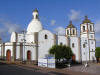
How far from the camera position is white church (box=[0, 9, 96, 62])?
3941 centimetres

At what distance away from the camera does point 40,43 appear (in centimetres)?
4297

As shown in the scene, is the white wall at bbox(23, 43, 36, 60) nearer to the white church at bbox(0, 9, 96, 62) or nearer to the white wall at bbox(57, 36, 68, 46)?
the white church at bbox(0, 9, 96, 62)

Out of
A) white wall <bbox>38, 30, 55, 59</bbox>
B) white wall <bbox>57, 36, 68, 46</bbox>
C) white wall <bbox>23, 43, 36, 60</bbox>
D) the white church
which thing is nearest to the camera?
the white church

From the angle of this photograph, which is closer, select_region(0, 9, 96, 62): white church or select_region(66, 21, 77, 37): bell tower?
select_region(0, 9, 96, 62): white church

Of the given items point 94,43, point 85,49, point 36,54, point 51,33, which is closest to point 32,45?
point 36,54

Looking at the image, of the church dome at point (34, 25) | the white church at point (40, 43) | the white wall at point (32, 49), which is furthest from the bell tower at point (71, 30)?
the white wall at point (32, 49)

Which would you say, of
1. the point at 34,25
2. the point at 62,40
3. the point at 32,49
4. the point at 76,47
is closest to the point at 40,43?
the point at 32,49

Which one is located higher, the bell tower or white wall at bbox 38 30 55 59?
the bell tower

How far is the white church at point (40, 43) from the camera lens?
129 ft

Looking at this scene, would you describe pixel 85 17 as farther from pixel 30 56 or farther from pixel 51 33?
pixel 30 56

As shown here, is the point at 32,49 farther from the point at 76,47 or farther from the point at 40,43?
the point at 76,47

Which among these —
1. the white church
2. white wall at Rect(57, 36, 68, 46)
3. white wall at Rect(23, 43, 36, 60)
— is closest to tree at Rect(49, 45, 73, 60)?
the white church

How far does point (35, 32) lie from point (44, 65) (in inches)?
626

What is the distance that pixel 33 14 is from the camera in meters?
48.8
